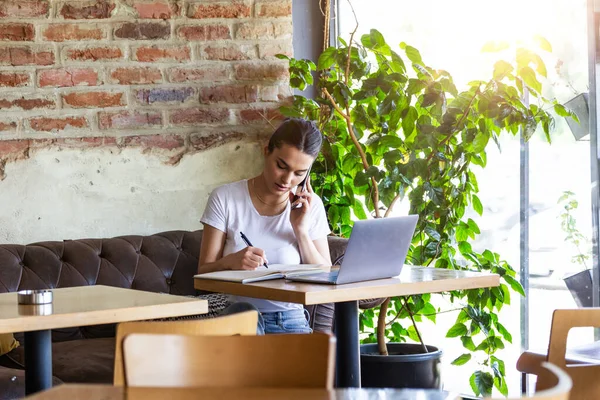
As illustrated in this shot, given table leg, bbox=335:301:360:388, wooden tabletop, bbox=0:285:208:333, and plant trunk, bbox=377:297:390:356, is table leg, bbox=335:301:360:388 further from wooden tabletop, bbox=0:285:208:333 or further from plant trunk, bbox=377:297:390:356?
plant trunk, bbox=377:297:390:356

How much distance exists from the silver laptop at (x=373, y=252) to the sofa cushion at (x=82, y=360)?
711mm

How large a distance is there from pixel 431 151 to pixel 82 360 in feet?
5.44

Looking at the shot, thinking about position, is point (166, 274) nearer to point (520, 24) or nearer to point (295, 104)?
point (295, 104)

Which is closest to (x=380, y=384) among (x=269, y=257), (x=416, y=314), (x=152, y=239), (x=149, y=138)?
(x=416, y=314)

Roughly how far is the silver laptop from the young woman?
45cm

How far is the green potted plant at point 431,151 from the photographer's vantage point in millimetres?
3571

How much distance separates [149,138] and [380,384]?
148 cm

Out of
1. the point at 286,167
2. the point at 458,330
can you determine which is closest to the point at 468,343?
the point at 458,330

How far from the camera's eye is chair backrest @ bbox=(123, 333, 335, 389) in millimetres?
1507

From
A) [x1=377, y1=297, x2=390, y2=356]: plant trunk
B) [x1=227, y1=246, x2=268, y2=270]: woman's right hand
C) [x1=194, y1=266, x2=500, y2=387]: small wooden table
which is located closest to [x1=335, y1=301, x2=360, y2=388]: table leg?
[x1=194, y1=266, x2=500, y2=387]: small wooden table

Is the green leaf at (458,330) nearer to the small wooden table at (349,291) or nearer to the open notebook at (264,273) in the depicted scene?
the small wooden table at (349,291)

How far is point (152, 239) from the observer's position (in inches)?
143

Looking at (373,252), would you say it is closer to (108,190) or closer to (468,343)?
(468,343)

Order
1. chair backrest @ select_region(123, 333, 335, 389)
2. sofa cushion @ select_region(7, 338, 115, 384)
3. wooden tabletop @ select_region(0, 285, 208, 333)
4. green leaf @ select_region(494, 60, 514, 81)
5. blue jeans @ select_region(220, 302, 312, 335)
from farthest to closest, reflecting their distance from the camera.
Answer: green leaf @ select_region(494, 60, 514, 81), blue jeans @ select_region(220, 302, 312, 335), sofa cushion @ select_region(7, 338, 115, 384), wooden tabletop @ select_region(0, 285, 208, 333), chair backrest @ select_region(123, 333, 335, 389)
